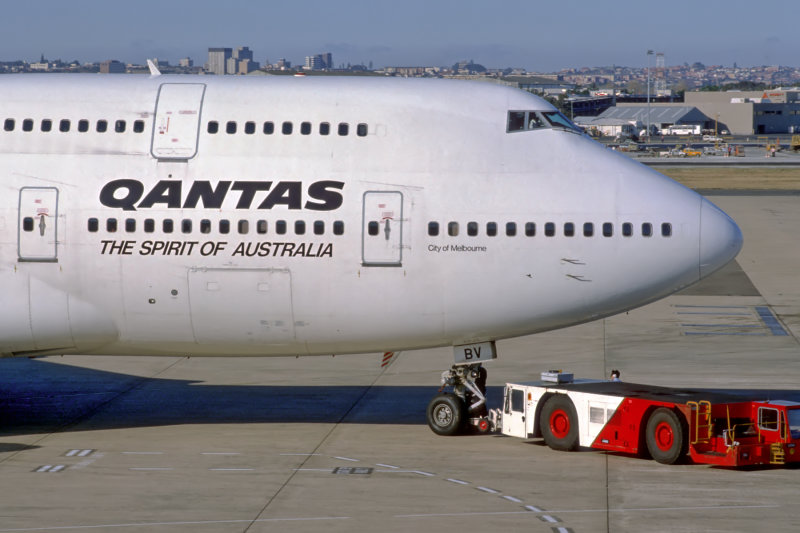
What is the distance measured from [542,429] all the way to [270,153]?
7.61 meters

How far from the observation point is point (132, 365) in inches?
1337

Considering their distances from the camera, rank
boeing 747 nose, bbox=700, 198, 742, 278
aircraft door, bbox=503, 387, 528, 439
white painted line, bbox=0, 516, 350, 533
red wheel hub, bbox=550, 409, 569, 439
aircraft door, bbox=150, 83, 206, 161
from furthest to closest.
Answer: aircraft door, bbox=503, 387, 528, 439 < red wheel hub, bbox=550, 409, 569, 439 < aircraft door, bbox=150, 83, 206, 161 < boeing 747 nose, bbox=700, 198, 742, 278 < white painted line, bbox=0, 516, 350, 533

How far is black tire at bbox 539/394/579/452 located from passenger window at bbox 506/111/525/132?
5.32 metres

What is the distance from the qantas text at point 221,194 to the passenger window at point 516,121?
358 centimetres

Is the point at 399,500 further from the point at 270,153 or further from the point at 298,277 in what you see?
the point at 270,153

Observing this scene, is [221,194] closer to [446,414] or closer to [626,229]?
[446,414]

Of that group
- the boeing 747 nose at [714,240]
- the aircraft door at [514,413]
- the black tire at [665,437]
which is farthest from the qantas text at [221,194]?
the black tire at [665,437]

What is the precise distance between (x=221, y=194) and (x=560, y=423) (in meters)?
7.97

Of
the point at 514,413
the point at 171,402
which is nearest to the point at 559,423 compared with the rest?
the point at 514,413

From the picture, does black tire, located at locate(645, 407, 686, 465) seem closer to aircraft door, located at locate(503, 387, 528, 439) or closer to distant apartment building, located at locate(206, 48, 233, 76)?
aircraft door, located at locate(503, 387, 528, 439)

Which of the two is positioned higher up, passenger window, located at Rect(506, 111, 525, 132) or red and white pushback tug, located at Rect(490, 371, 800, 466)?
passenger window, located at Rect(506, 111, 525, 132)

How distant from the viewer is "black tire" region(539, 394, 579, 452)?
23156mm

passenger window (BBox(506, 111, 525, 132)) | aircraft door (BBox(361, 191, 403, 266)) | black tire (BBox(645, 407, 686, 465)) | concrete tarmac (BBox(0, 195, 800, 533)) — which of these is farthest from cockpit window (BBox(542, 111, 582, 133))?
concrete tarmac (BBox(0, 195, 800, 533))

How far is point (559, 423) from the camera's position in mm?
Result: 23453
